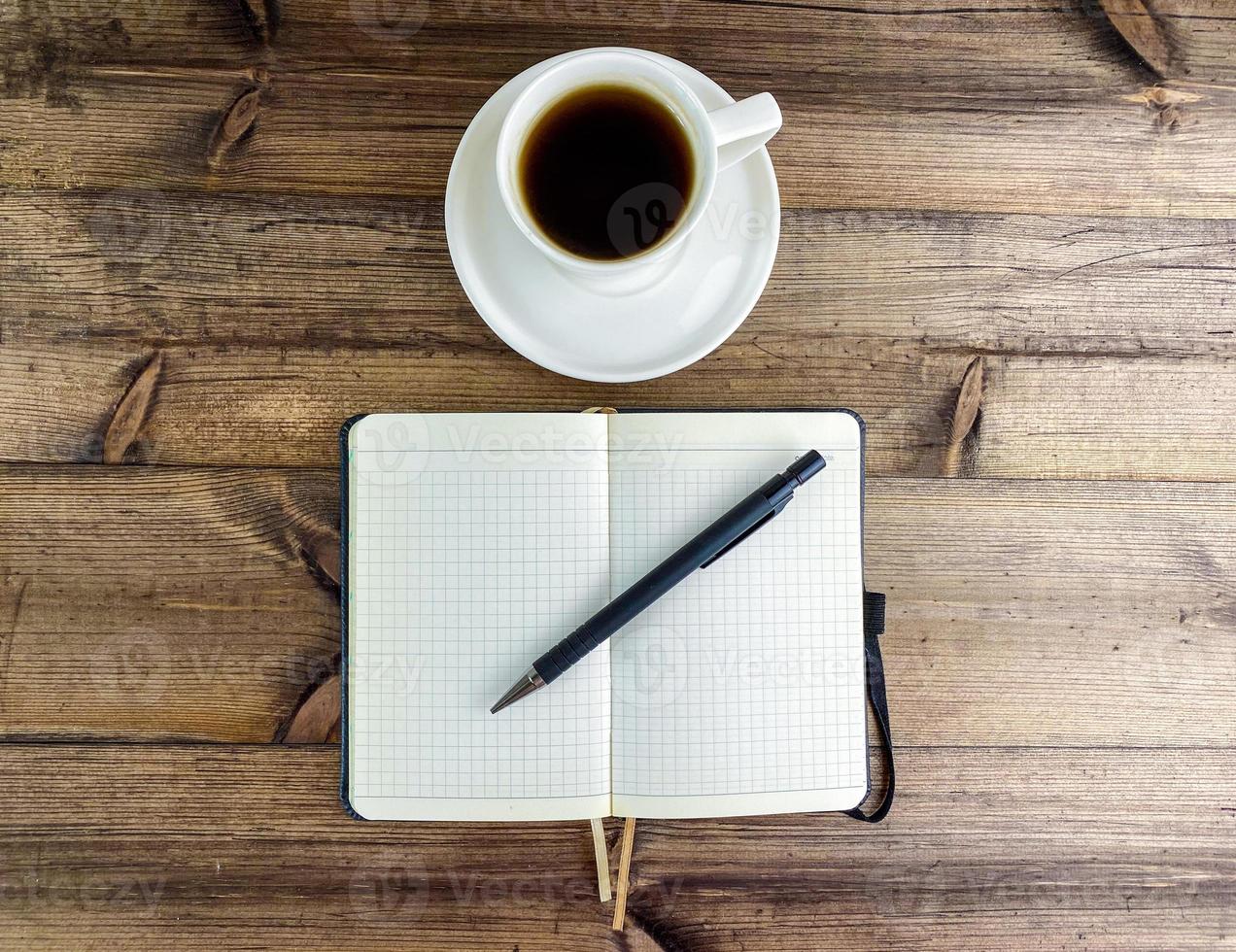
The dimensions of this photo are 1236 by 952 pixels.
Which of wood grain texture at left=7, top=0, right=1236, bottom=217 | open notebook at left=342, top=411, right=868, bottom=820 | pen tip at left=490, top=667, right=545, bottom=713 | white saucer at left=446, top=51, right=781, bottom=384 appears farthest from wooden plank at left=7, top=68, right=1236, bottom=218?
pen tip at left=490, top=667, right=545, bottom=713

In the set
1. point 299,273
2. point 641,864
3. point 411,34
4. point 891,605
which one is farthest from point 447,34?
point 641,864

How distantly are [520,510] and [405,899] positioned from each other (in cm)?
37

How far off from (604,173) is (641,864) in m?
0.58

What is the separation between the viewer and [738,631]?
0.67 meters

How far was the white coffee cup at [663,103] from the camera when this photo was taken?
53 centimetres

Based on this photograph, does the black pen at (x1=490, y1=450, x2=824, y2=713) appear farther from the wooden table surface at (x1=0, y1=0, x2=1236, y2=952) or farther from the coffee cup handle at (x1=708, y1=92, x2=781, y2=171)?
the coffee cup handle at (x1=708, y1=92, x2=781, y2=171)

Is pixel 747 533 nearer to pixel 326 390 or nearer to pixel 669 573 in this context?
pixel 669 573

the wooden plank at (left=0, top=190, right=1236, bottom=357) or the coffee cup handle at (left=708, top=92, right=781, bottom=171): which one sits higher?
the coffee cup handle at (left=708, top=92, right=781, bottom=171)

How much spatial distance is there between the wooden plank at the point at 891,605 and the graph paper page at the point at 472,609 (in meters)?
0.08

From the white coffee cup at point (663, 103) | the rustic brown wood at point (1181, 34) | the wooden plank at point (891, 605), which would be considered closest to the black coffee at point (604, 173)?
the white coffee cup at point (663, 103)

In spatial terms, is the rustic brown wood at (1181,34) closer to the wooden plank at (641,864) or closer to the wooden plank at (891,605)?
the wooden plank at (891,605)

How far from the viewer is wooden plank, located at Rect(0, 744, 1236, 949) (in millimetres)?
709

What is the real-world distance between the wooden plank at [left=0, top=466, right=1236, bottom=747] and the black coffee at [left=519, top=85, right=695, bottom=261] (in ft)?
1.05

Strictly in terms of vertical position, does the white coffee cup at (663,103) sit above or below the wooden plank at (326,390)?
above
